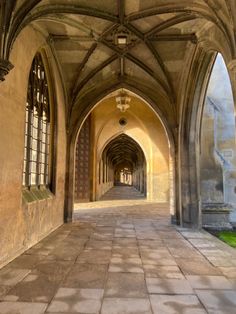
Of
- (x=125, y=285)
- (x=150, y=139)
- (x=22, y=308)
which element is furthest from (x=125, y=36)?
(x=150, y=139)

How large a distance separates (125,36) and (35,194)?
3.88 metres

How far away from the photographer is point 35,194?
5.48 metres

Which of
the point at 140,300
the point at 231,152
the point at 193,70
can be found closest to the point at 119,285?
the point at 140,300

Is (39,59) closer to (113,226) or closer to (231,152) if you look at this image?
(113,226)

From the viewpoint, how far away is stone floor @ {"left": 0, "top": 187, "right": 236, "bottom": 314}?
8.52 feet

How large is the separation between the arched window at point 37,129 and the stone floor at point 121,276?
140cm

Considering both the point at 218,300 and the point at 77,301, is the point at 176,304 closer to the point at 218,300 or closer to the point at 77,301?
the point at 218,300

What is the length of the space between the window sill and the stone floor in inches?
33.5

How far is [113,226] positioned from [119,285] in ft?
13.1

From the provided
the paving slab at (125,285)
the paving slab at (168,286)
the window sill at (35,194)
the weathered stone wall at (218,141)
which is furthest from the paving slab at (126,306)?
the weathered stone wall at (218,141)

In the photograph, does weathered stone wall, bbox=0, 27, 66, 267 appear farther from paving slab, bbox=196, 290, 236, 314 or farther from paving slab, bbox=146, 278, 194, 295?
paving slab, bbox=196, 290, 236, 314

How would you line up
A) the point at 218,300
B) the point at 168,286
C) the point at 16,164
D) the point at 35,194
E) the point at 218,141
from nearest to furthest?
the point at 218,300 < the point at 168,286 < the point at 16,164 < the point at 35,194 < the point at 218,141

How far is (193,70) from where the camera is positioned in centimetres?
665

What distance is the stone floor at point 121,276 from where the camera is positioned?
8.52 feet
